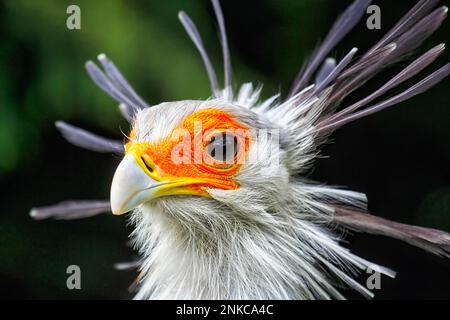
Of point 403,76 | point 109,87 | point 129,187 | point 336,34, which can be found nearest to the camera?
point 129,187

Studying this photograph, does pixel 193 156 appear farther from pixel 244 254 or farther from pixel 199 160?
pixel 244 254

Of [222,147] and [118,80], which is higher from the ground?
[118,80]

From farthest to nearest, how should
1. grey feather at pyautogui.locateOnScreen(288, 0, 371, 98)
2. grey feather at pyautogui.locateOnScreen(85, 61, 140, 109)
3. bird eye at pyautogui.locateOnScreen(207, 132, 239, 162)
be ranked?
grey feather at pyautogui.locateOnScreen(85, 61, 140, 109) < grey feather at pyautogui.locateOnScreen(288, 0, 371, 98) < bird eye at pyautogui.locateOnScreen(207, 132, 239, 162)

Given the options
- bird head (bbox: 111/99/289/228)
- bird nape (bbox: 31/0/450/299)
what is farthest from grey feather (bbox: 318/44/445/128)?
bird head (bbox: 111/99/289/228)

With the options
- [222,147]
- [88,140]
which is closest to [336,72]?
[222,147]

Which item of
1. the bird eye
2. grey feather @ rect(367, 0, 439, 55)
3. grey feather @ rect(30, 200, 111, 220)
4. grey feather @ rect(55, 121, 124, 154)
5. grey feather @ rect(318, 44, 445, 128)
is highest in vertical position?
grey feather @ rect(367, 0, 439, 55)

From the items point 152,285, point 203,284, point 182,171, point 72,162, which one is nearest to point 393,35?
point 182,171

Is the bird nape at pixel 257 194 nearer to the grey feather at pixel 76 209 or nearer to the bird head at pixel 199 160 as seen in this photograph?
the bird head at pixel 199 160

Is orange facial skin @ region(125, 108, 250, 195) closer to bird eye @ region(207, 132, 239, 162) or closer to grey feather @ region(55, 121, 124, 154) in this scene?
bird eye @ region(207, 132, 239, 162)
